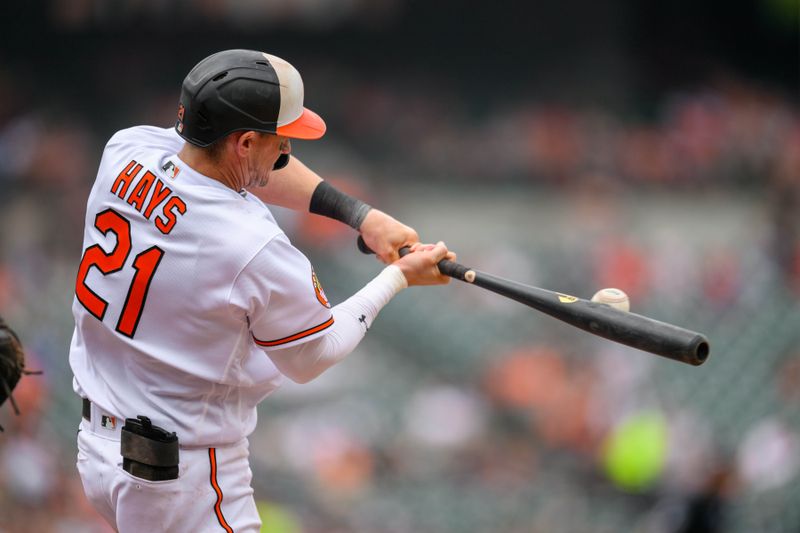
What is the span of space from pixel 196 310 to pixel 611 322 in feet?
2.94

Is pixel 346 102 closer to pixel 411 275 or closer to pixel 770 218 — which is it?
pixel 770 218

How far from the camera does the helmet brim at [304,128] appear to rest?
219cm

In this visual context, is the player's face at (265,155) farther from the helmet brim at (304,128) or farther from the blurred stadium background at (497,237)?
the blurred stadium background at (497,237)

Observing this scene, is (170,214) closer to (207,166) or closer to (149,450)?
(207,166)

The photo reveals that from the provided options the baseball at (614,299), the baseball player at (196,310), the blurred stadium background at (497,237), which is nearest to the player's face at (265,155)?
the baseball player at (196,310)

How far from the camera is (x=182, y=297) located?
2.09 metres

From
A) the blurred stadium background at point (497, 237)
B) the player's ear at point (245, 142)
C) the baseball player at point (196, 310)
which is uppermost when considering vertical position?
the player's ear at point (245, 142)

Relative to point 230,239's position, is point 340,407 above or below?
below

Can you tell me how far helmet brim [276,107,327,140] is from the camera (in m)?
2.19

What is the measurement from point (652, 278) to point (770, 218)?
3.20 ft

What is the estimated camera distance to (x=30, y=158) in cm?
816

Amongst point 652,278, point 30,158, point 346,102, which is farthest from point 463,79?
point 30,158

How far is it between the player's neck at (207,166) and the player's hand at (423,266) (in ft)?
1.52

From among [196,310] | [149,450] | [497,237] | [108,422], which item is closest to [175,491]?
[149,450]
